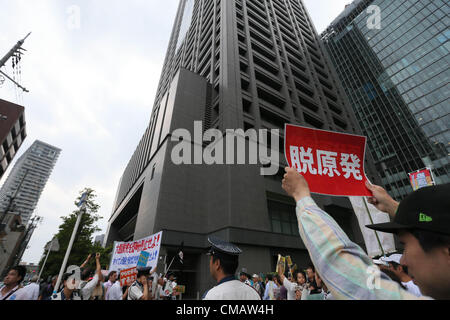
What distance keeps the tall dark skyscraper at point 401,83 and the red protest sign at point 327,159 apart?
3927 cm

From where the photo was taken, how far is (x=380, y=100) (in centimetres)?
4747

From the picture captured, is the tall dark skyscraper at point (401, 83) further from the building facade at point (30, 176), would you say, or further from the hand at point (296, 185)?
the building facade at point (30, 176)

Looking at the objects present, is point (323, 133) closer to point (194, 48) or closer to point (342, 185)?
point (342, 185)

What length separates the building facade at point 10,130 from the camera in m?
23.6

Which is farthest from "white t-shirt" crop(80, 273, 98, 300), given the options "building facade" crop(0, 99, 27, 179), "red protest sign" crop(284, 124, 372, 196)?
"building facade" crop(0, 99, 27, 179)

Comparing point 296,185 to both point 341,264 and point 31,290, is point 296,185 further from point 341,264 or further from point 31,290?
point 31,290

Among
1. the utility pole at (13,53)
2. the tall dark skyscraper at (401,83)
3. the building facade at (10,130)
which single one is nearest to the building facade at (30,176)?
the building facade at (10,130)

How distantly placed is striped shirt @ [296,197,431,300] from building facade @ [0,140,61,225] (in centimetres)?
8803

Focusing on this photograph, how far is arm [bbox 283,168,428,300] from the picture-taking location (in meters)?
0.78

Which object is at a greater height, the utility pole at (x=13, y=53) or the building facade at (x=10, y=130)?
the building facade at (x=10, y=130)

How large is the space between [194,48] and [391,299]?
35484 mm

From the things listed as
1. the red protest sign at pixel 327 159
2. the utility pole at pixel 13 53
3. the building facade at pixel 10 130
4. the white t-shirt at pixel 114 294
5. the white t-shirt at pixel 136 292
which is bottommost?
the white t-shirt at pixel 114 294

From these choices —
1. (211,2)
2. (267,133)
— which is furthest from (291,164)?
(211,2)

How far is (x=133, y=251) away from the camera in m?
7.36
